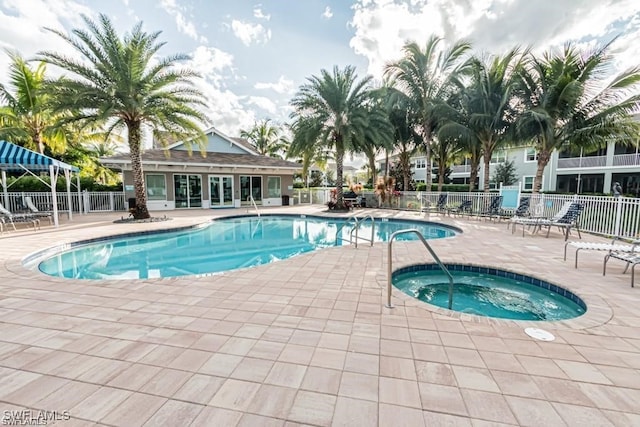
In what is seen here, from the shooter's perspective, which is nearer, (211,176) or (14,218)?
(14,218)

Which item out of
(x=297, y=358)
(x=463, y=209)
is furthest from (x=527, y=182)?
(x=297, y=358)

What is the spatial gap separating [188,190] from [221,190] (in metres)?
1.98

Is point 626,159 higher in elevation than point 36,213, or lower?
higher

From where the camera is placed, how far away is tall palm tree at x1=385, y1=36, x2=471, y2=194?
50.8 feet

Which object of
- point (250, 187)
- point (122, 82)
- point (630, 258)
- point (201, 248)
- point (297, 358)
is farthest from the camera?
point (250, 187)

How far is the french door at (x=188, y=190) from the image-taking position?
18.0 m

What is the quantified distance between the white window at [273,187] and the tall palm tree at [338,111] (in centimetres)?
533

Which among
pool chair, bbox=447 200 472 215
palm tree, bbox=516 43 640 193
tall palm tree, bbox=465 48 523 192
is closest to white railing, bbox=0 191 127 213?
pool chair, bbox=447 200 472 215

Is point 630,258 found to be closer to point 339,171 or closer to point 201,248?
point 201,248

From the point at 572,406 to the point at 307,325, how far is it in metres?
2.25

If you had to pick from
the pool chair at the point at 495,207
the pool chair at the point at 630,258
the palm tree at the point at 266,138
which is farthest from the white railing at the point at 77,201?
the pool chair at the point at 630,258

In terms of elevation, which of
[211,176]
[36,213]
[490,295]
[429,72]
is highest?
[429,72]

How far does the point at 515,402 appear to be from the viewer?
209 cm

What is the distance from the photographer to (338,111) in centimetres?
1530
